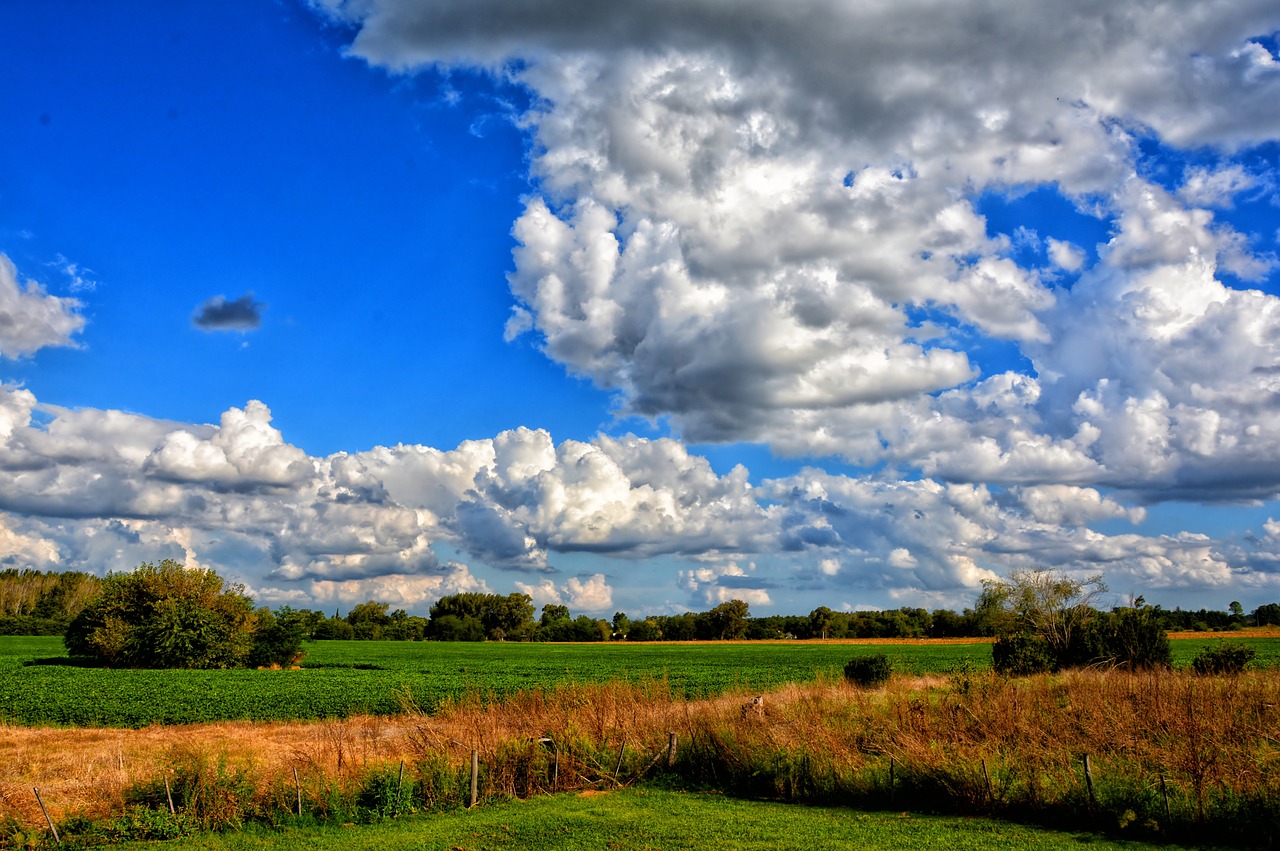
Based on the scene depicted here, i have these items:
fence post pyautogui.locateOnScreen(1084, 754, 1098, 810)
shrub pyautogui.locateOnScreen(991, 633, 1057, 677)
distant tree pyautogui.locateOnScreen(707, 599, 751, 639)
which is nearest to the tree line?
distant tree pyautogui.locateOnScreen(707, 599, 751, 639)

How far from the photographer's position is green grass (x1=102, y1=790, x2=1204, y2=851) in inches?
604

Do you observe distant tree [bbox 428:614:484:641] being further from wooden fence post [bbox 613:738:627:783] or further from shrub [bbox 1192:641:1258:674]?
wooden fence post [bbox 613:738:627:783]

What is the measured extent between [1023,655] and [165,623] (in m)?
57.2

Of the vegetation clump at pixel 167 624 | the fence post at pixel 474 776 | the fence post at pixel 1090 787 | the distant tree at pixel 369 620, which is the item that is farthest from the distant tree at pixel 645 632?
the fence post at pixel 1090 787

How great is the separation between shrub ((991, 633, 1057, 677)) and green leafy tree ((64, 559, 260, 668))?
54110 millimetres

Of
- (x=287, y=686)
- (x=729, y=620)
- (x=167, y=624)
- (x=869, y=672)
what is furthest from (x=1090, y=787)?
(x=729, y=620)

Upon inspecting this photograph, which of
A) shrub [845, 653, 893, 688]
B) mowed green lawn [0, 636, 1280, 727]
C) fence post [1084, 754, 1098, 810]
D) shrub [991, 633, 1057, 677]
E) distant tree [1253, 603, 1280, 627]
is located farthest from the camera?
distant tree [1253, 603, 1280, 627]

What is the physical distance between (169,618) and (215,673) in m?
8.71

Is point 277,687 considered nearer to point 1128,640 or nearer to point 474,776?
point 474,776

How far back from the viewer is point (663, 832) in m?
16.7

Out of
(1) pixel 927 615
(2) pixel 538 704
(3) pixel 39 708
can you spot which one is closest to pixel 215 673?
(3) pixel 39 708

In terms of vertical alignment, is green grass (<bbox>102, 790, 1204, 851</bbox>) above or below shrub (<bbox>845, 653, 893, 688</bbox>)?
below

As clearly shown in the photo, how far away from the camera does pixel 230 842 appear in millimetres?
16266

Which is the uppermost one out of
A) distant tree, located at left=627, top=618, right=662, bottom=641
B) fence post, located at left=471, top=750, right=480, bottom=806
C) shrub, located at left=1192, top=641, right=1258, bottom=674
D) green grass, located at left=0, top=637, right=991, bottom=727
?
shrub, located at left=1192, top=641, right=1258, bottom=674
